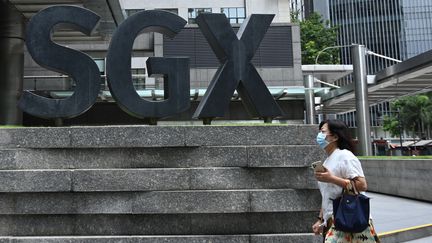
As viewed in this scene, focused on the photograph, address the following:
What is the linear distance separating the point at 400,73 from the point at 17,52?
1685cm

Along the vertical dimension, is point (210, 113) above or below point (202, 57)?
below

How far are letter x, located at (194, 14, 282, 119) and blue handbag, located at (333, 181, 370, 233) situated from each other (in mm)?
3842

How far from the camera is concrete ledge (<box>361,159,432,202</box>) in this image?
42.3 feet

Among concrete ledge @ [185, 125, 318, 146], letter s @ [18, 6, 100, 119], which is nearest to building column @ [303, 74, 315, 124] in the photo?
concrete ledge @ [185, 125, 318, 146]

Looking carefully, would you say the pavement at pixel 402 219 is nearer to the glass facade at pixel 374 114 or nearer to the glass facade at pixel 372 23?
the glass facade at pixel 374 114

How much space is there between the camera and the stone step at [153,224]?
6.55 metres

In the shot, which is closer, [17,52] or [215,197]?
[215,197]

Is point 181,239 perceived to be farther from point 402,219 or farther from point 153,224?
point 402,219

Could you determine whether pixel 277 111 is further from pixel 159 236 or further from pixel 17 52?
pixel 17 52

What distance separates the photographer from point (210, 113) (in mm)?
7477

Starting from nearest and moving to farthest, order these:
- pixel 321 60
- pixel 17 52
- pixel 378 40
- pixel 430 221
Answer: pixel 430 221 → pixel 17 52 → pixel 321 60 → pixel 378 40

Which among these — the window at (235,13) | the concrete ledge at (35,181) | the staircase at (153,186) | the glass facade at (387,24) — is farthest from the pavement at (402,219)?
the glass facade at (387,24)

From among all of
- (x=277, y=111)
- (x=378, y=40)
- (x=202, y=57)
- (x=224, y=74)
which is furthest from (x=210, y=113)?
(x=378, y=40)

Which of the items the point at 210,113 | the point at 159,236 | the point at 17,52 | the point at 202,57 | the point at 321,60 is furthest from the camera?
the point at 321,60
